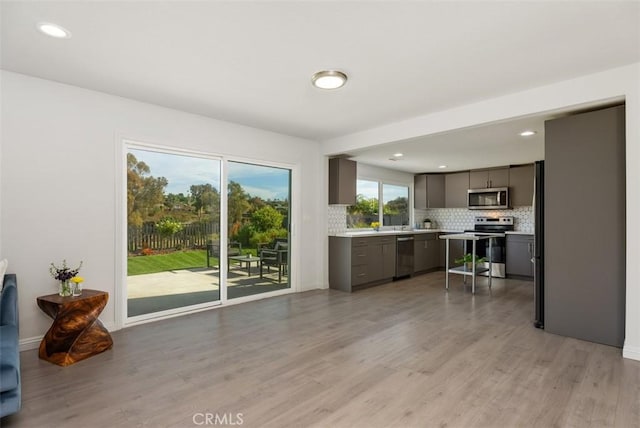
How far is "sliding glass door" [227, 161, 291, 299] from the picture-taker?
4.71 metres

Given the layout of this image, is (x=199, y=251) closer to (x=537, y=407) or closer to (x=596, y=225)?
(x=537, y=407)

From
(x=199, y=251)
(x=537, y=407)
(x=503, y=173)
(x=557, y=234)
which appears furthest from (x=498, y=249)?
(x=199, y=251)

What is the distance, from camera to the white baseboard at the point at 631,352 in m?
2.84

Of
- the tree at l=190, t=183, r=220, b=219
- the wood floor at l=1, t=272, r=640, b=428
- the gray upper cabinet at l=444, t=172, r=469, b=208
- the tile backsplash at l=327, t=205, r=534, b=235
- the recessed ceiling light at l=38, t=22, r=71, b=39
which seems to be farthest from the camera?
the gray upper cabinet at l=444, t=172, r=469, b=208

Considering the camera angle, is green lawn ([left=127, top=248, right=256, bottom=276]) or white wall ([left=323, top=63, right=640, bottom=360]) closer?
white wall ([left=323, top=63, right=640, bottom=360])

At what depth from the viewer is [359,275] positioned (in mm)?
5699

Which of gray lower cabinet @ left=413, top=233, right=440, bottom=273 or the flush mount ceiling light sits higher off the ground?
the flush mount ceiling light

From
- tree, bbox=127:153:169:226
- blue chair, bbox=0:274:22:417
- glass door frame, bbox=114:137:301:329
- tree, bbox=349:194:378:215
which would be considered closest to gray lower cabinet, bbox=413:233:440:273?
→ tree, bbox=349:194:378:215

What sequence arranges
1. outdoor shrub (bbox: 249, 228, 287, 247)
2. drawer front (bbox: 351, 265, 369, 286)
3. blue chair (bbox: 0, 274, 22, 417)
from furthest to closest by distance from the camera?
drawer front (bbox: 351, 265, 369, 286) → outdoor shrub (bbox: 249, 228, 287, 247) → blue chair (bbox: 0, 274, 22, 417)

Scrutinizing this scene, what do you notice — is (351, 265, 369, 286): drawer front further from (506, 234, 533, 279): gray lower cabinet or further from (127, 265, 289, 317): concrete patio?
(506, 234, 533, 279): gray lower cabinet

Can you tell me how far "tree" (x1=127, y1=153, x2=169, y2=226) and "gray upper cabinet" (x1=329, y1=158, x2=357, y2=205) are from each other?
284 centimetres

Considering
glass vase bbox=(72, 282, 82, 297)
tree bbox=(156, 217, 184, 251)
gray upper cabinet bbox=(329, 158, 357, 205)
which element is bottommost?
glass vase bbox=(72, 282, 82, 297)

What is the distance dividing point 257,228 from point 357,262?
5.85 feet

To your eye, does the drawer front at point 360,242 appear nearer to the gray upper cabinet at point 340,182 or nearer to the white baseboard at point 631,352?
the gray upper cabinet at point 340,182
